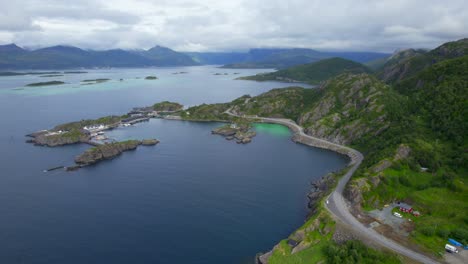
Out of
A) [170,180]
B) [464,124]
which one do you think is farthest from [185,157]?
[464,124]

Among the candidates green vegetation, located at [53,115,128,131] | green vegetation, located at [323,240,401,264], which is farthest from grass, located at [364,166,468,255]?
green vegetation, located at [53,115,128,131]

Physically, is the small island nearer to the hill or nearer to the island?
the island

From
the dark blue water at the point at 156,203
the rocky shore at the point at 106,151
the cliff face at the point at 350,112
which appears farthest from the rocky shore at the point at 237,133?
the rocky shore at the point at 106,151

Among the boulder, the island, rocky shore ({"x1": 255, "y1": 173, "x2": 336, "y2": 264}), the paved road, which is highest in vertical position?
the island


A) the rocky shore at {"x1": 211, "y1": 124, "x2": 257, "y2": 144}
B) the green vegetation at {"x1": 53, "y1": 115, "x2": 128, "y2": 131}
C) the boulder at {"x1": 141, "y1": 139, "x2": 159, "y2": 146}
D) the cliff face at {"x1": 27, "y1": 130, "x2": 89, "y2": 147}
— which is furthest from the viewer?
the green vegetation at {"x1": 53, "y1": 115, "x2": 128, "y2": 131}

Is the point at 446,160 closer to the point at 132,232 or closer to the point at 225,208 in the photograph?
the point at 225,208

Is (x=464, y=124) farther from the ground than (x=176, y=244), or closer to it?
farther from the ground
